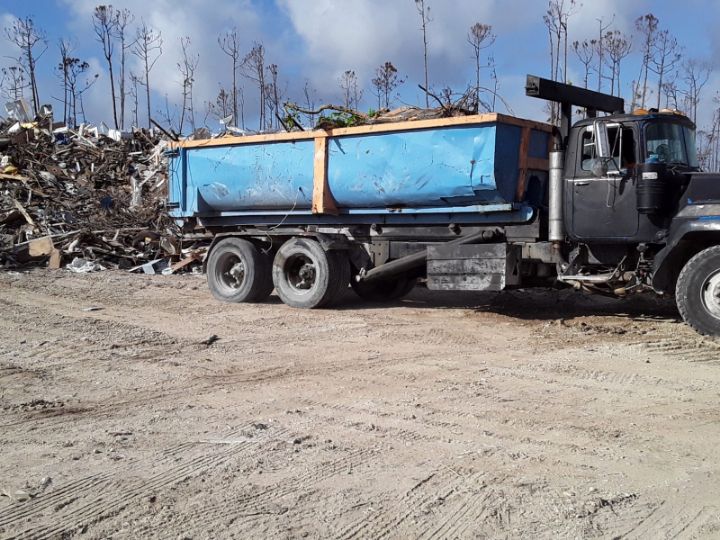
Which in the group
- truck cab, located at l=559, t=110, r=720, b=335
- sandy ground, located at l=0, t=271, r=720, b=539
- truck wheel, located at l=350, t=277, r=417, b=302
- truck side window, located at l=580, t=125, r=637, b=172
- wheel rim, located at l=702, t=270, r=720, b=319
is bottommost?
sandy ground, located at l=0, t=271, r=720, b=539

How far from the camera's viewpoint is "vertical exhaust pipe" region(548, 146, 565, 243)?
30.2 ft

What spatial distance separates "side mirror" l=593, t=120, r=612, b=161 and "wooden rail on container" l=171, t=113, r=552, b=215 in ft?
Answer: 2.80

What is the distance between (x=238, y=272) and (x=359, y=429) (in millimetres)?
7274

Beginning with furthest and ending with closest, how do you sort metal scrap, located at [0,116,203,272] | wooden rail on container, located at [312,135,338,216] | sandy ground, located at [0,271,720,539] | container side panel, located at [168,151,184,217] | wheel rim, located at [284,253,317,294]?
metal scrap, located at [0,116,203,272] → container side panel, located at [168,151,184,217] → wheel rim, located at [284,253,317,294] → wooden rail on container, located at [312,135,338,216] → sandy ground, located at [0,271,720,539]

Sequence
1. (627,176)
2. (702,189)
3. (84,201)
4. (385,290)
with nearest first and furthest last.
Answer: (702,189)
(627,176)
(385,290)
(84,201)

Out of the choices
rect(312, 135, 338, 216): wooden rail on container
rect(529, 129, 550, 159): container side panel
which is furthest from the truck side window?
rect(312, 135, 338, 216): wooden rail on container

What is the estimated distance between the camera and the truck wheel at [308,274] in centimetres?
1101

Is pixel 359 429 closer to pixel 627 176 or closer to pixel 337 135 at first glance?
pixel 627 176

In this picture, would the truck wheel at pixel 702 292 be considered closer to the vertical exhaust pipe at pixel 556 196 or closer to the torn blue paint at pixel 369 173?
the vertical exhaust pipe at pixel 556 196

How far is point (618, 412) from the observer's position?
5625 millimetres

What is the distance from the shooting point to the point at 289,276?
1162 centimetres

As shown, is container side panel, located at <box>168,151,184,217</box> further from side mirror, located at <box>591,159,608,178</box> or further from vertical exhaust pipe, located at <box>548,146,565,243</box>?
side mirror, located at <box>591,159,608,178</box>

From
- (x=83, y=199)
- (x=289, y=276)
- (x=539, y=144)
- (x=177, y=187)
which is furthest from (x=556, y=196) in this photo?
(x=83, y=199)

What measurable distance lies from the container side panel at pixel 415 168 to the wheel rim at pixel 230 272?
217cm
